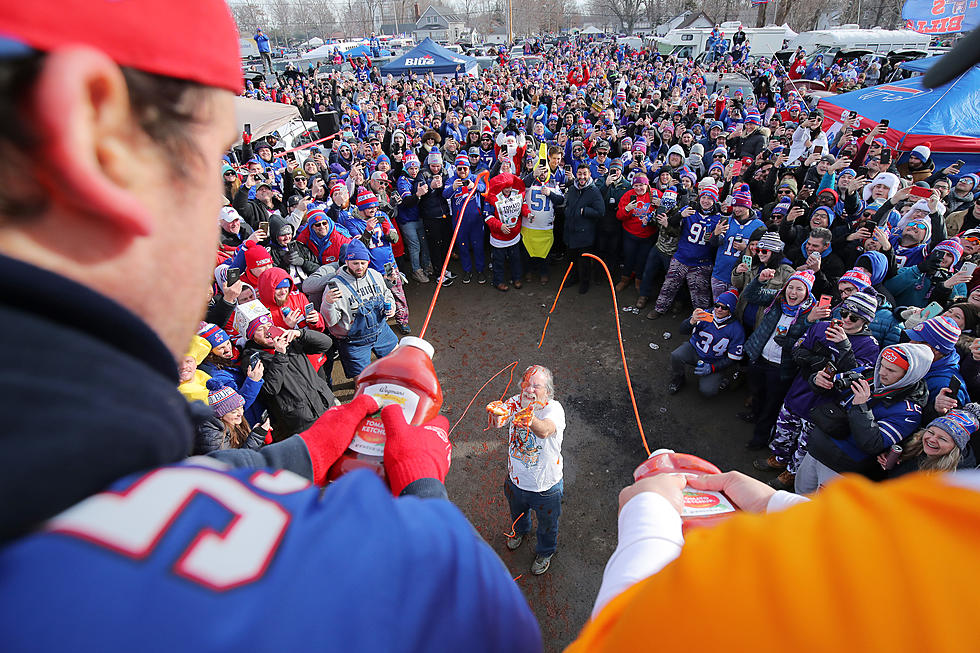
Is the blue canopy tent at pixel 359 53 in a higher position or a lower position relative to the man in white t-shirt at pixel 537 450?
higher

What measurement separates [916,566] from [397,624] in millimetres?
556

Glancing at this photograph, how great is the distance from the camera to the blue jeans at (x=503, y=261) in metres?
7.95

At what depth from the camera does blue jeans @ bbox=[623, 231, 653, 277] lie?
24.7 ft

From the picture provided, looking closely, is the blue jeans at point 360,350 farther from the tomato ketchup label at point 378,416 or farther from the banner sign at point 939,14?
the banner sign at point 939,14

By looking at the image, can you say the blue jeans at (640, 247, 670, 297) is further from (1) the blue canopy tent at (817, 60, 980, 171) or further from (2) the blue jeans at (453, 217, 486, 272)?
(1) the blue canopy tent at (817, 60, 980, 171)

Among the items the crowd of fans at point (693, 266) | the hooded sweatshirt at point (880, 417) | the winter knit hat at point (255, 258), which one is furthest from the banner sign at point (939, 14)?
the winter knit hat at point (255, 258)

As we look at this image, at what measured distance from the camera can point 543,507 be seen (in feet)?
12.1

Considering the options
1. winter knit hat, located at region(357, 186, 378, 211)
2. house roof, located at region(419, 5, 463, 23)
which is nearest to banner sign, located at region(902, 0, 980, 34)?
winter knit hat, located at region(357, 186, 378, 211)

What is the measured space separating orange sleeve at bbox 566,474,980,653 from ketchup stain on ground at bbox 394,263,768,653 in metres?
3.55

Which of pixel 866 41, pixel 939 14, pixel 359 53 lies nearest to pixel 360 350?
pixel 939 14

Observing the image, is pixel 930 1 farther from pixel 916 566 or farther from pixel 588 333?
pixel 916 566

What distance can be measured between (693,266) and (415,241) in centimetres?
443

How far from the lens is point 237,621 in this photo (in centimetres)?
48

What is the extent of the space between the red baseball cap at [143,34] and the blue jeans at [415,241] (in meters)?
7.52
